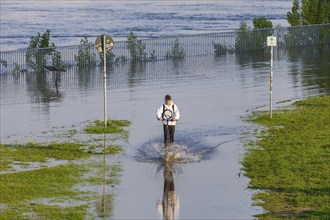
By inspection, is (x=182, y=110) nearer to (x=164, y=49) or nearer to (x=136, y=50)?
(x=136, y=50)

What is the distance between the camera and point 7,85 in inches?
1553

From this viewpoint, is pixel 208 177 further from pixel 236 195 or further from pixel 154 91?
pixel 154 91

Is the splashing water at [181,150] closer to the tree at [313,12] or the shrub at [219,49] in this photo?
the shrub at [219,49]

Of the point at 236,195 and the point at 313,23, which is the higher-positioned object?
the point at 313,23

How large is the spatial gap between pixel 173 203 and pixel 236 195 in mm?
1561

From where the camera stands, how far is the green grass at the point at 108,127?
91.2ft

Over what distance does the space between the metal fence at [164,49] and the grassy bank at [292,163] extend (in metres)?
16.5

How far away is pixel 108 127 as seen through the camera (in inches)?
1115

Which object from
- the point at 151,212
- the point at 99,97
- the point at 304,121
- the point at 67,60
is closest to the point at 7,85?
the point at 99,97

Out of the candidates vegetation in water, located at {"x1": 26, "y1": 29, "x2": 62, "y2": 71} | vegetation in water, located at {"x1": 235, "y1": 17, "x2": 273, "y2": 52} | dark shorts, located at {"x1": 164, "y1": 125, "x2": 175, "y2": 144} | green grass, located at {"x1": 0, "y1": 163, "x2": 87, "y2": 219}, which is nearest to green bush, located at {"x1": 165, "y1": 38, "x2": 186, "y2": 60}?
vegetation in water, located at {"x1": 235, "y1": 17, "x2": 273, "y2": 52}

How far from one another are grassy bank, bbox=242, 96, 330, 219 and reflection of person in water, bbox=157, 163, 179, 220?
5.78 feet

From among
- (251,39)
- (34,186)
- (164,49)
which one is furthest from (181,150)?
(251,39)

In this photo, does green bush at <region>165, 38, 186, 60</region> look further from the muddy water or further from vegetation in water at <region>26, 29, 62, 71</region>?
vegetation in water at <region>26, 29, 62, 71</region>

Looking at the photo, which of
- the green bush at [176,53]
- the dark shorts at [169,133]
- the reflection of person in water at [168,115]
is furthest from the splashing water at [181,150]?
the green bush at [176,53]
